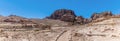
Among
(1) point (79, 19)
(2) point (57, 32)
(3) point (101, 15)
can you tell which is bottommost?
(2) point (57, 32)

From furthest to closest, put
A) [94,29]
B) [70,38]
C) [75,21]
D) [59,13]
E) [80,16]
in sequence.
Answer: [59,13], [80,16], [75,21], [94,29], [70,38]

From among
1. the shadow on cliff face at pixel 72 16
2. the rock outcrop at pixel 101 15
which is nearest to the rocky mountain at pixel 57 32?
the rock outcrop at pixel 101 15

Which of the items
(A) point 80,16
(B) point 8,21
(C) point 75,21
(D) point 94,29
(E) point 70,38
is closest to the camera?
(E) point 70,38

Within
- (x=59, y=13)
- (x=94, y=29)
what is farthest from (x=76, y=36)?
(x=59, y=13)

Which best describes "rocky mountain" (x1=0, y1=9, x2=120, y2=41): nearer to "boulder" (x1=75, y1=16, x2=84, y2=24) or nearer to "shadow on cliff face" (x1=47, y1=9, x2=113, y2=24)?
"shadow on cliff face" (x1=47, y1=9, x2=113, y2=24)

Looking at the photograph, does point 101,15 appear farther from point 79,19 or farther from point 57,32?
point 57,32

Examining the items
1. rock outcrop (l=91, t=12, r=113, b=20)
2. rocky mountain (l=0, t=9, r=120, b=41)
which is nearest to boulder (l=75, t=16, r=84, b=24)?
rock outcrop (l=91, t=12, r=113, b=20)

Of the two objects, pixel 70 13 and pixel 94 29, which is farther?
pixel 70 13

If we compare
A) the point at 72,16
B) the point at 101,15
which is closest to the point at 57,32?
the point at 101,15

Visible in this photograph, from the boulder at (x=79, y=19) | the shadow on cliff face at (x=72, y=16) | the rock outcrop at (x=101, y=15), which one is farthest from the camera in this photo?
the boulder at (x=79, y=19)

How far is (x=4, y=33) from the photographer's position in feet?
104

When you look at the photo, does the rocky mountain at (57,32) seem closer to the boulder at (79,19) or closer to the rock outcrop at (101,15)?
the rock outcrop at (101,15)

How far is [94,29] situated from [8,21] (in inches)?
389

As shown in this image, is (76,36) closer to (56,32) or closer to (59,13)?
(56,32)
